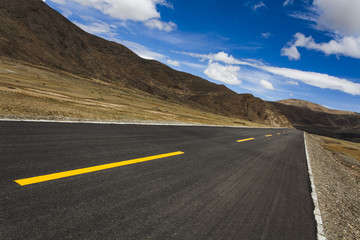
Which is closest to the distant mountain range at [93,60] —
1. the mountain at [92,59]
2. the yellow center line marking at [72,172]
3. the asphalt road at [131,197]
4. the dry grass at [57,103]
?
the mountain at [92,59]

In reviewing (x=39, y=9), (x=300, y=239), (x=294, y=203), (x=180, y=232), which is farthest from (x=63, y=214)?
(x=39, y=9)

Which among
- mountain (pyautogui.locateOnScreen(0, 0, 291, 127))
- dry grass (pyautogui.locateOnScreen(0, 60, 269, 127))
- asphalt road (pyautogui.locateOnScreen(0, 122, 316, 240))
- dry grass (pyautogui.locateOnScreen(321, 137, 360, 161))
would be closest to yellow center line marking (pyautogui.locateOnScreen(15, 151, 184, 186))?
asphalt road (pyautogui.locateOnScreen(0, 122, 316, 240))

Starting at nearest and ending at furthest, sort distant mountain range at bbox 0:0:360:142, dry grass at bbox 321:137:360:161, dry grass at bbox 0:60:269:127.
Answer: dry grass at bbox 0:60:269:127 < dry grass at bbox 321:137:360:161 < distant mountain range at bbox 0:0:360:142

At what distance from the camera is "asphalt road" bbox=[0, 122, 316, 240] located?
2205 mm

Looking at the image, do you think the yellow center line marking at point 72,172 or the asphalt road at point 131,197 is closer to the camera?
the asphalt road at point 131,197

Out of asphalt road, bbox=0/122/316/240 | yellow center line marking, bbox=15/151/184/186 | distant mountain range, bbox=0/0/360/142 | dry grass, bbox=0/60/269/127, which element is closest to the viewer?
asphalt road, bbox=0/122/316/240

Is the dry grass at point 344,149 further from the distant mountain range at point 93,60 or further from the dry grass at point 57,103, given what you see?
the distant mountain range at point 93,60

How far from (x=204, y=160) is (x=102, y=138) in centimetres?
337

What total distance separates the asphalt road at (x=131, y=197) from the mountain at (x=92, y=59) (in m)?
49.7

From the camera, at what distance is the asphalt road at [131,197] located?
2.21m

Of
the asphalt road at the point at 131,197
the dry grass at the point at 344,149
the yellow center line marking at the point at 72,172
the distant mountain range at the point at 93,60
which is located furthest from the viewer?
the distant mountain range at the point at 93,60

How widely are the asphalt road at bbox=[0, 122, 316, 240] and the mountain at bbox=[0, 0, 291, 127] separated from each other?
163 feet

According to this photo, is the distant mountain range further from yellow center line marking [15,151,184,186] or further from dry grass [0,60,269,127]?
yellow center line marking [15,151,184,186]

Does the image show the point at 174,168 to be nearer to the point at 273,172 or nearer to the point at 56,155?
the point at 56,155
